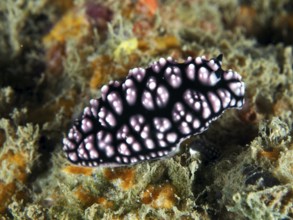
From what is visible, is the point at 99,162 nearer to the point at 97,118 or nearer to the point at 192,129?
the point at 97,118

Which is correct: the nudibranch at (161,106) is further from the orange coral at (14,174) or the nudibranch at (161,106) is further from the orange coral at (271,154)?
the orange coral at (14,174)

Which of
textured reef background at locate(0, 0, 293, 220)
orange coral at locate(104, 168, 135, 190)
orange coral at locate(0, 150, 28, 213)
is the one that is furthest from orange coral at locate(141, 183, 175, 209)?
orange coral at locate(0, 150, 28, 213)

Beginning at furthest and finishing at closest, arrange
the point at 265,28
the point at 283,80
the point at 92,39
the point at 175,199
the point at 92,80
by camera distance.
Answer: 1. the point at 265,28
2. the point at 92,39
3. the point at 283,80
4. the point at 92,80
5. the point at 175,199

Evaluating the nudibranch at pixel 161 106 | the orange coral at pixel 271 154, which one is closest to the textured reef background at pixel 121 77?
the orange coral at pixel 271 154

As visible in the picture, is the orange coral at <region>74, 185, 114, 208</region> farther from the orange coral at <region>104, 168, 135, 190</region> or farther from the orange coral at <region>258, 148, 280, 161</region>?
the orange coral at <region>258, 148, 280, 161</region>

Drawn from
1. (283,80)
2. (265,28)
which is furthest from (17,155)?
(265,28)

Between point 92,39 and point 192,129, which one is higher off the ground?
point 92,39

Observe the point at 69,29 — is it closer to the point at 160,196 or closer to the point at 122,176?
the point at 122,176
